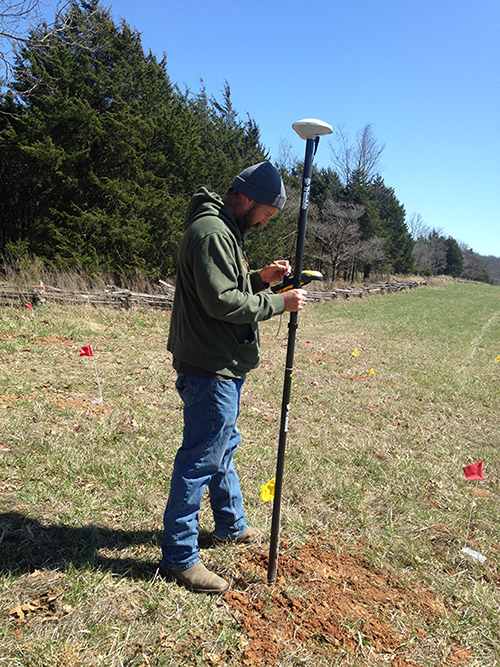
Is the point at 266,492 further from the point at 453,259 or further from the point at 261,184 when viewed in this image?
the point at 453,259

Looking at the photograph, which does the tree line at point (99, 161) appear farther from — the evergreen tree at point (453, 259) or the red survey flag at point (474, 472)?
the evergreen tree at point (453, 259)

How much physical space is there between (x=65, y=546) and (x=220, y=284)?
201 centimetres

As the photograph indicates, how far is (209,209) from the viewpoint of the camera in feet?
7.41

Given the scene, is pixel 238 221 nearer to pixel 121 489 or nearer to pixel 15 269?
pixel 121 489

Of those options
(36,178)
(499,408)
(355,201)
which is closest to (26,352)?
(499,408)

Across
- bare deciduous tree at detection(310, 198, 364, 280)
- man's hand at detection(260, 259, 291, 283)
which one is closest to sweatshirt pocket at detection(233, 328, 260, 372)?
man's hand at detection(260, 259, 291, 283)

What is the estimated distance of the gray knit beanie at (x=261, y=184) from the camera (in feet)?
7.64

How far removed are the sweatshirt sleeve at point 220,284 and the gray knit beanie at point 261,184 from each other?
0.34 m

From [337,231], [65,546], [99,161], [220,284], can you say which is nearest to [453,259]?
[337,231]

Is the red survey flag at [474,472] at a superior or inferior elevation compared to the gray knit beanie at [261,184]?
inferior

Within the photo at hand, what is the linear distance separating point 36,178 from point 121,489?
14160 millimetres

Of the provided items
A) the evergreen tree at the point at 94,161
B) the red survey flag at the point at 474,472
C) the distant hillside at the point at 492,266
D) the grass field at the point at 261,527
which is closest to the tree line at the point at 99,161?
the evergreen tree at the point at 94,161

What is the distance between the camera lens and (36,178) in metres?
14.5

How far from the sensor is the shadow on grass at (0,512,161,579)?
8.44 feet
